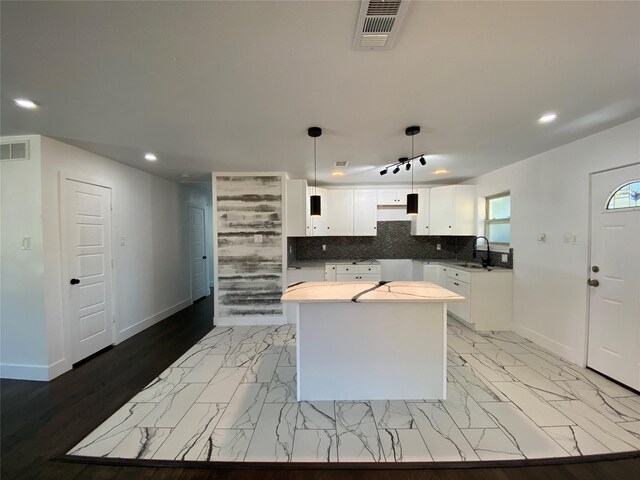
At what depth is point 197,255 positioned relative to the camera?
18.5 feet

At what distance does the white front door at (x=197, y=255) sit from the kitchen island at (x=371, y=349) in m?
4.14

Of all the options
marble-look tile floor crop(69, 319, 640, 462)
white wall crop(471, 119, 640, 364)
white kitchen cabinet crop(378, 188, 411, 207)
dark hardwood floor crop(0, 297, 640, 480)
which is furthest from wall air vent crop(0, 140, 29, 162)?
white wall crop(471, 119, 640, 364)

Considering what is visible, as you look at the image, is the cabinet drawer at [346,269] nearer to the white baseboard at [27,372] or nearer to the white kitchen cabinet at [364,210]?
the white kitchen cabinet at [364,210]

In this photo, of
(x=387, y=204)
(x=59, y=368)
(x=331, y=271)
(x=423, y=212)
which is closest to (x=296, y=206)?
(x=331, y=271)

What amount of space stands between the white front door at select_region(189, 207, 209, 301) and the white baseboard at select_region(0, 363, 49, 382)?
2.84m

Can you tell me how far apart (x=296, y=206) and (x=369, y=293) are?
230 centimetres

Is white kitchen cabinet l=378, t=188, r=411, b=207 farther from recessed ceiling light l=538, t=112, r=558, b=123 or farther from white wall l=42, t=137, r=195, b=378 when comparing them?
white wall l=42, t=137, r=195, b=378

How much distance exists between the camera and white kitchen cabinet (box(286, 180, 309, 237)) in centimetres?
411

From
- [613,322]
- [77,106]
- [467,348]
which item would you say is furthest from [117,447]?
[613,322]

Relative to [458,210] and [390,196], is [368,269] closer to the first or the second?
[390,196]

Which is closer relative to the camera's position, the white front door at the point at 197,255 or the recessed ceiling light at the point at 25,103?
the recessed ceiling light at the point at 25,103

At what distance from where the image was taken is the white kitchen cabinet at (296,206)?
4113mm

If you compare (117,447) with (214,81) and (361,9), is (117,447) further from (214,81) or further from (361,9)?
(361,9)

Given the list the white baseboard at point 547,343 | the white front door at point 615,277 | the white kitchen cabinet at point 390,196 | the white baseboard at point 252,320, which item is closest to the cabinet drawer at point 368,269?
the white kitchen cabinet at point 390,196
